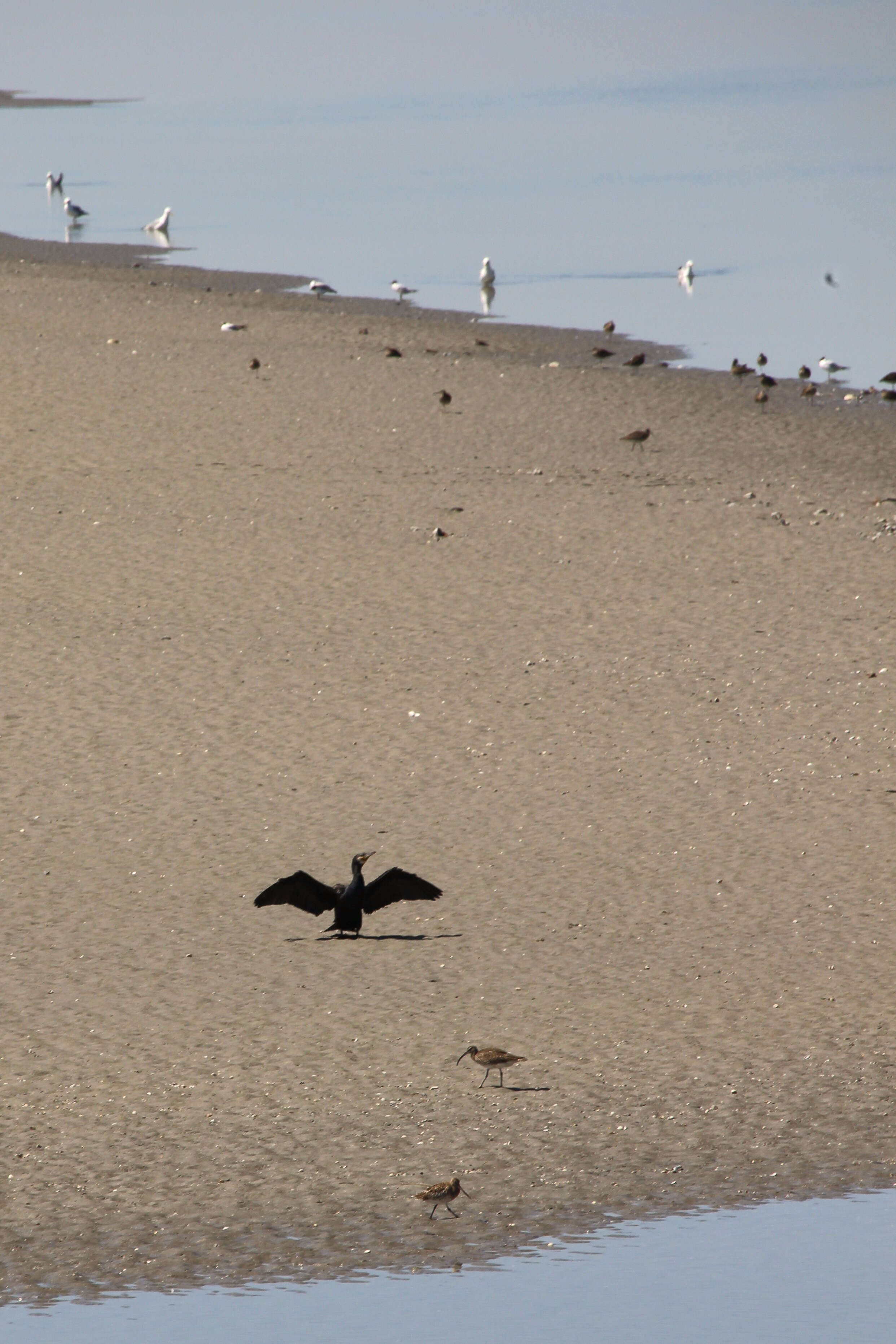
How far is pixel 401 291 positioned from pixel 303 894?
23330mm

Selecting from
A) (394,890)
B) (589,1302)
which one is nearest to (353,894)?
(394,890)

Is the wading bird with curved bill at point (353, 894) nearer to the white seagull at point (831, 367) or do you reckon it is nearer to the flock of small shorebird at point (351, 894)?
the flock of small shorebird at point (351, 894)

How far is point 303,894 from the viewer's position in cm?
1021

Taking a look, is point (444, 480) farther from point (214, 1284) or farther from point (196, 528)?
point (214, 1284)

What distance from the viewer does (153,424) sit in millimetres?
21391

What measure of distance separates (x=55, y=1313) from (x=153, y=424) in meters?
15.2

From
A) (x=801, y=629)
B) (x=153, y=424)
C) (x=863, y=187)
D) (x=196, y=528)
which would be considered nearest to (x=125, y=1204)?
(x=801, y=629)

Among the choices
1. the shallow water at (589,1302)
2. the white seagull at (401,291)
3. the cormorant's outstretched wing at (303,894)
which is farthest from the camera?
the white seagull at (401,291)

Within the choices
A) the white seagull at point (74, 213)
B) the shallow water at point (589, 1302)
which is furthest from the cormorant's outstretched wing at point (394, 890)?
the white seagull at point (74, 213)

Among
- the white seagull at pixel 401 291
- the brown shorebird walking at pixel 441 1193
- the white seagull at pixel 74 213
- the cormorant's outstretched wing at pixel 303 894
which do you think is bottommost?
the brown shorebird walking at pixel 441 1193

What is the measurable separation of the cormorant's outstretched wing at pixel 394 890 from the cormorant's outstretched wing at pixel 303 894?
16 cm

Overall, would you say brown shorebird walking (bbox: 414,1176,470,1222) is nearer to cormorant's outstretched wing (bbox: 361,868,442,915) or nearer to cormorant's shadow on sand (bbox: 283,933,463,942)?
cormorant's outstretched wing (bbox: 361,868,442,915)

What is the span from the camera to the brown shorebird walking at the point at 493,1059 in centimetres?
862

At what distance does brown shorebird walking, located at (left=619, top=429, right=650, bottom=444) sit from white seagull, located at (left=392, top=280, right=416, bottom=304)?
1075 centimetres
